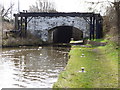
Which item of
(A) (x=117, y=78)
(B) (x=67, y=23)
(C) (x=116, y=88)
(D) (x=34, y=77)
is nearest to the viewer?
(C) (x=116, y=88)

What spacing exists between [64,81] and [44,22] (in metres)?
24.4

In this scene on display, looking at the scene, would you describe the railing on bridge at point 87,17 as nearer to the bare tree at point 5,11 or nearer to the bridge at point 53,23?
the bridge at point 53,23

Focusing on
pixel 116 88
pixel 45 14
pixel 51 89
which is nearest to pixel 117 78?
pixel 116 88

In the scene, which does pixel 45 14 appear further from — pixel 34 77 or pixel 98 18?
pixel 34 77

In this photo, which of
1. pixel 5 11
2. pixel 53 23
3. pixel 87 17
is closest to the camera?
pixel 87 17

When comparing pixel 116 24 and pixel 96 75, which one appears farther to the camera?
pixel 116 24

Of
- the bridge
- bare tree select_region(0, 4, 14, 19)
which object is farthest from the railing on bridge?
bare tree select_region(0, 4, 14, 19)

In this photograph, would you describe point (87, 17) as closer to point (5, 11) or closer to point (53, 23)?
point (53, 23)

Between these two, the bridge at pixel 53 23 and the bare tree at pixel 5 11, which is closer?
the bridge at pixel 53 23

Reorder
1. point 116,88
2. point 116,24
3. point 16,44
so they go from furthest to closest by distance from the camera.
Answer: point 16,44
point 116,24
point 116,88

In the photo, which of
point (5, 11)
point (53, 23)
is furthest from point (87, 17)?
point (5, 11)

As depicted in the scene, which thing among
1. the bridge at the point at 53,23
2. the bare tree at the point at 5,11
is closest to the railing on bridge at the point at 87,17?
the bridge at the point at 53,23

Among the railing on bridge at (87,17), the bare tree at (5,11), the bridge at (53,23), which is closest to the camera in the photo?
the railing on bridge at (87,17)

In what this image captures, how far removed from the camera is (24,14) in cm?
2988
